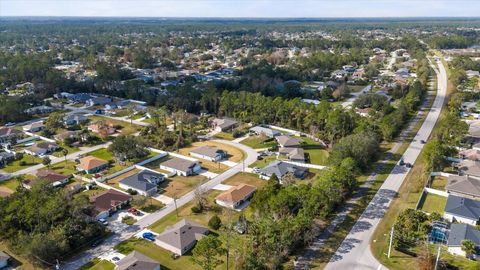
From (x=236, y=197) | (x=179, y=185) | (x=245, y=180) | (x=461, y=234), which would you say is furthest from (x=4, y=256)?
(x=461, y=234)

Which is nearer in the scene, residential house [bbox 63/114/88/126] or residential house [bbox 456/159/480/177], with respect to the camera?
residential house [bbox 456/159/480/177]

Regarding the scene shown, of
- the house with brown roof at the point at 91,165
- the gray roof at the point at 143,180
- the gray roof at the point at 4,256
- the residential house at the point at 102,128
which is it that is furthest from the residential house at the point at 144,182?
the residential house at the point at 102,128

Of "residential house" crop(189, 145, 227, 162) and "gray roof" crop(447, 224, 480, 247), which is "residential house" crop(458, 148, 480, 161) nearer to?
"gray roof" crop(447, 224, 480, 247)

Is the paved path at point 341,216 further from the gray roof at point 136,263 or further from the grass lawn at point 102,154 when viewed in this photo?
the grass lawn at point 102,154

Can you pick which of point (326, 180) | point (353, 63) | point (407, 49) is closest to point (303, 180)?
point (326, 180)

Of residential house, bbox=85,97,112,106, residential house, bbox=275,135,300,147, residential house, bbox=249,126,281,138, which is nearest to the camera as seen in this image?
residential house, bbox=275,135,300,147

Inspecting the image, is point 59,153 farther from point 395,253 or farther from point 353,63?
point 353,63

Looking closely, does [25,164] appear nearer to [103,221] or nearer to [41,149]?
[41,149]

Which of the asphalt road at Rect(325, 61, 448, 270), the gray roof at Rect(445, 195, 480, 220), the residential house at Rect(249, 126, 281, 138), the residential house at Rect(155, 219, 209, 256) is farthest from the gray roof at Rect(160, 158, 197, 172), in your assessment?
the gray roof at Rect(445, 195, 480, 220)
